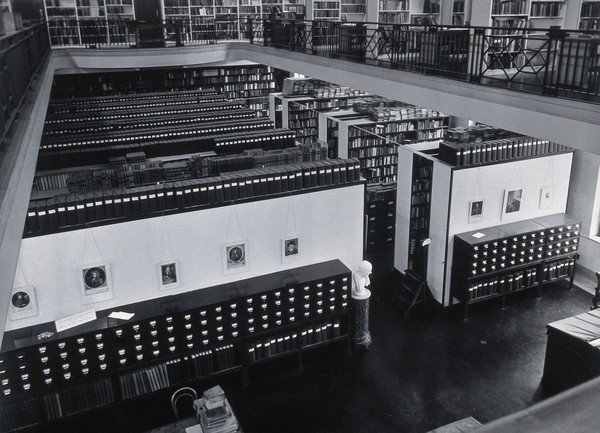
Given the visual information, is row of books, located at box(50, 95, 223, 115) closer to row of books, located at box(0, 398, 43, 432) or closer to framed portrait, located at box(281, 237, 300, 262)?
framed portrait, located at box(281, 237, 300, 262)

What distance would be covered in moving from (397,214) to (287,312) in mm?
2784

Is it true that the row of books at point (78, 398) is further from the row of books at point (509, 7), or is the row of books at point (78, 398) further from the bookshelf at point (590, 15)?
the bookshelf at point (590, 15)

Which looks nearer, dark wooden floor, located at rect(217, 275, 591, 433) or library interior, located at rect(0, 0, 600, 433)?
library interior, located at rect(0, 0, 600, 433)

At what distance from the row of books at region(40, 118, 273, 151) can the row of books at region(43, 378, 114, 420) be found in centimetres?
469

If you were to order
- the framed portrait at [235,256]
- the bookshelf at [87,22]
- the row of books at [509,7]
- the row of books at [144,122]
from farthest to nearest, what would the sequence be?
the bookshelf at [87,22] → the row of books at [144,122] → the row of books at [509,7] → the framed portrait at [235,256]

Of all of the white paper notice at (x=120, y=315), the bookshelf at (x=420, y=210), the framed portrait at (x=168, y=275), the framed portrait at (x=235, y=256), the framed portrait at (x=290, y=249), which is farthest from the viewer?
the bookshelf at (x=420, y=210)

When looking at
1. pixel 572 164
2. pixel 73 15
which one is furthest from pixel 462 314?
pixel 73 15

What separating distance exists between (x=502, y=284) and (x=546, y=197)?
1515mm

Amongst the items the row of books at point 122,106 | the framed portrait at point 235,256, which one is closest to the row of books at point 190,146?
the row of books at point 122,106

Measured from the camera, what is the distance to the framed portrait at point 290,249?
620 cm

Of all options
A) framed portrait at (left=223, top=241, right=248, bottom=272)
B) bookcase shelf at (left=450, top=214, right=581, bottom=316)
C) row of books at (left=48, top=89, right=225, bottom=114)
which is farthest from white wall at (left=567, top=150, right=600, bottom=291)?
row of books at (left=48, top=89, right=225, bottom=114)

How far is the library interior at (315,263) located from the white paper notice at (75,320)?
0.09ft

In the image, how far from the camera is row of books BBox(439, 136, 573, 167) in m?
6.86

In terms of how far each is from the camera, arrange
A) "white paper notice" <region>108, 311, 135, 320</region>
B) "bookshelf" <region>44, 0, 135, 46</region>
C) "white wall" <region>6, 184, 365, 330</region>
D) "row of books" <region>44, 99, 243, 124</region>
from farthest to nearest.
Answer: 1. "bookshelf" <region>44, 0, 135, 46</region>
2. "row of books" <region>44, 99, 243, 124</region>
3. "white paper notice" <region>108, 311, 135, 320</region>
4. "white wall" <region>6, 184, 365, 330</region>
